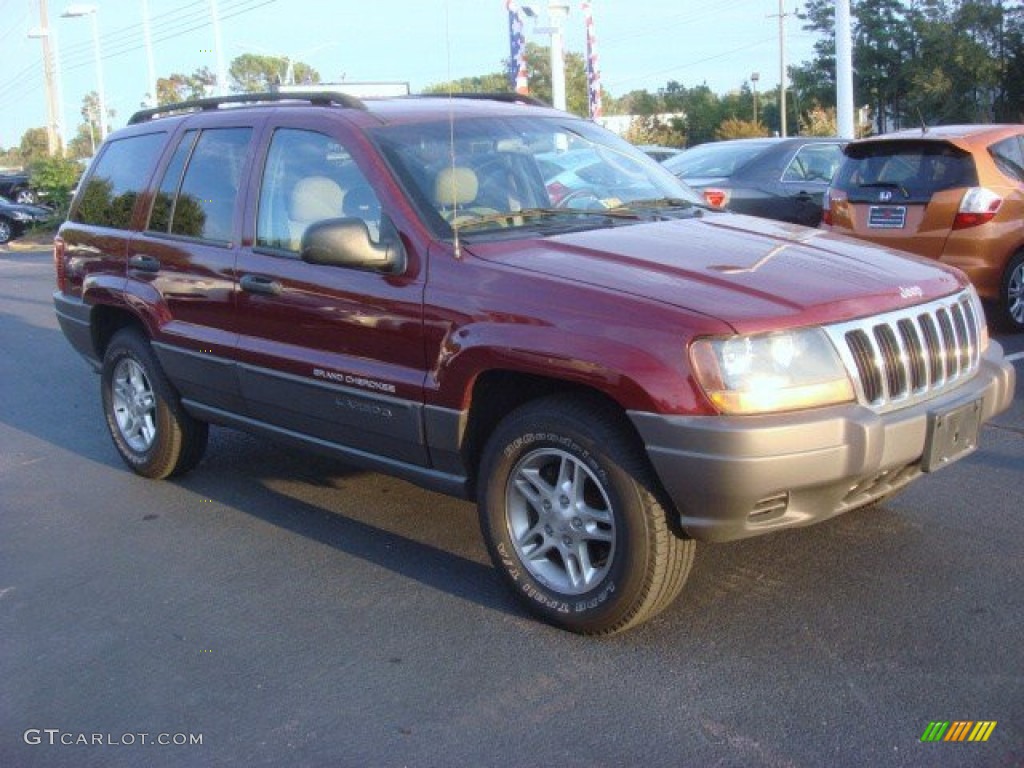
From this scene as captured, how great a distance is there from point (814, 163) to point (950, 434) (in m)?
8.29

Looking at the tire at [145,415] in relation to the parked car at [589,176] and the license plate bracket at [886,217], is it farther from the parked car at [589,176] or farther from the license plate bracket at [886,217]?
the license plate bracket at [886,217]

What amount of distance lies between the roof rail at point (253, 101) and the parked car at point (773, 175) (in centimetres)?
592

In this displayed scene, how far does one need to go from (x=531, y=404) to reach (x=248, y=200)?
192 cm

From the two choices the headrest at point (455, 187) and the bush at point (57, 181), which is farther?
the bush at point (57, 181)

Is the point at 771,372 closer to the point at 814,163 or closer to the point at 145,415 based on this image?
the point at 145,415

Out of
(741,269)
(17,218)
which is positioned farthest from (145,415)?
(17,218)

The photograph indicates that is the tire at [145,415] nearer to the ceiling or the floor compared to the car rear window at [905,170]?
nearer to the floor

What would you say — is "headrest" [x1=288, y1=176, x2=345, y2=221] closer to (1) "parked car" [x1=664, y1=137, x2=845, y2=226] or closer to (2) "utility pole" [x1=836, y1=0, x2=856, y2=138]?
(1) "parked car" [x1=664, y1=137, x2=845, y2=226]

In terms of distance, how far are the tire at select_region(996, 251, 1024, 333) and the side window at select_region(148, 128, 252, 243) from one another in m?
5.92

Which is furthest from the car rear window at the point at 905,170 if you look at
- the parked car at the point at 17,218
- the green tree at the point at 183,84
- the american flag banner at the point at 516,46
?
the green tree at the point at 183,84

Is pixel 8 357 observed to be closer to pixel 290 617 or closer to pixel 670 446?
pixel 290 617

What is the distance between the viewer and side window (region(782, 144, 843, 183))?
11.5 metres

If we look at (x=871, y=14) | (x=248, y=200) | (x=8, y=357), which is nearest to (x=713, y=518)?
(x=248, y=200)

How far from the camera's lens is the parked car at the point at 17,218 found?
29.3 metres
